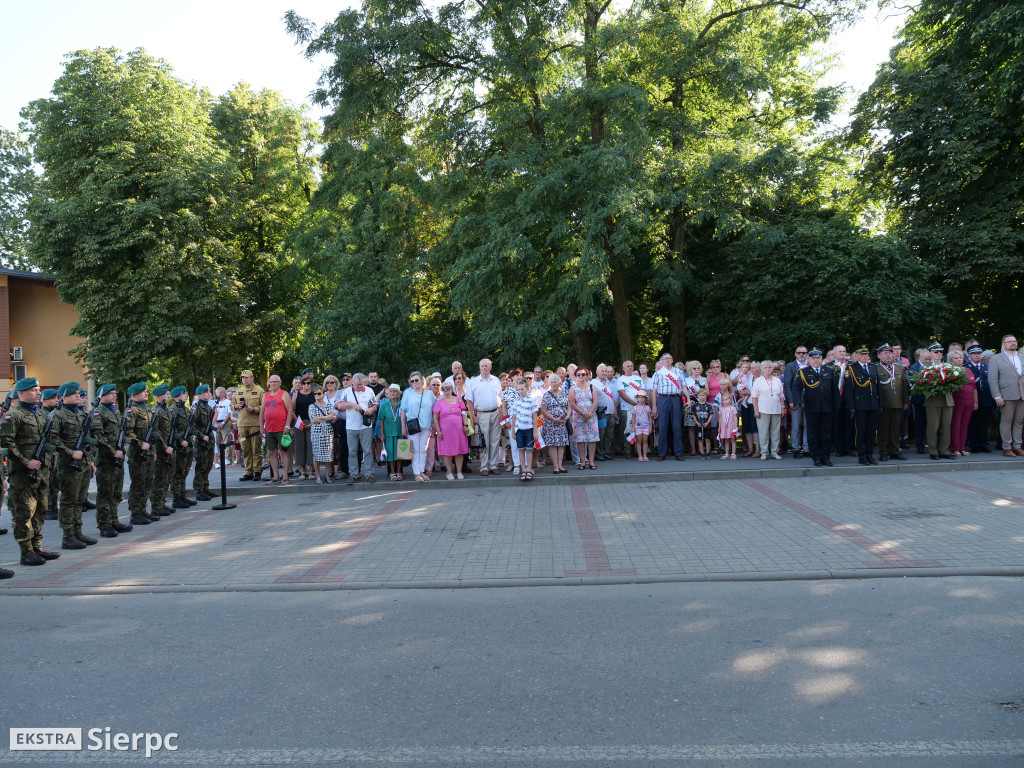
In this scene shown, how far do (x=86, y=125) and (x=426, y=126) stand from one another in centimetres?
1486

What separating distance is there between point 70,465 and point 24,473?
0.67m

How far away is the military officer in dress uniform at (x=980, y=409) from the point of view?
13.1m

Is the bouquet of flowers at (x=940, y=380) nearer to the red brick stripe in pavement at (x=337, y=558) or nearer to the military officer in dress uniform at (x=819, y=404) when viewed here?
the military officer in dress uniform at (x=819, y=404)

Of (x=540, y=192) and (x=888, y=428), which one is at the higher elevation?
(x=540, y=192)

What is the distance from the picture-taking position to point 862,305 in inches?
703

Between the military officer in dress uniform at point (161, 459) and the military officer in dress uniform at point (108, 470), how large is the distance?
0.70 m

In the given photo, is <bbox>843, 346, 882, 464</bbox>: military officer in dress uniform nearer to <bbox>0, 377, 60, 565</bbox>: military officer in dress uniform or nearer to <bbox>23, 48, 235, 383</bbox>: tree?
<bbox>0, 377, 60, 565</bbox>: military officer in dress uniform

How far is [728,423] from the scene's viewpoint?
13742 millimetres

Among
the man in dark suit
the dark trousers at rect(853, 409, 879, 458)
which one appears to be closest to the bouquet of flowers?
the dark trousers at rect(853, 409, 879, 458)

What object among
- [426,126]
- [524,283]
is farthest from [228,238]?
[524,283]

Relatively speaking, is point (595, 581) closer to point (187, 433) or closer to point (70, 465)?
point (70, 465)

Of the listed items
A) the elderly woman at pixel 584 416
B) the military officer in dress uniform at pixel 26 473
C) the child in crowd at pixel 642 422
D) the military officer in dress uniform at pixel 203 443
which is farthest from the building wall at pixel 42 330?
the child in crowd at pixel 642 422

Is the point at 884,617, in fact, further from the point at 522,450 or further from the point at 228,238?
the point at 228,238

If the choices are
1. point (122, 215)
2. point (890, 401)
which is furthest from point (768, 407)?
point (122, 215)
